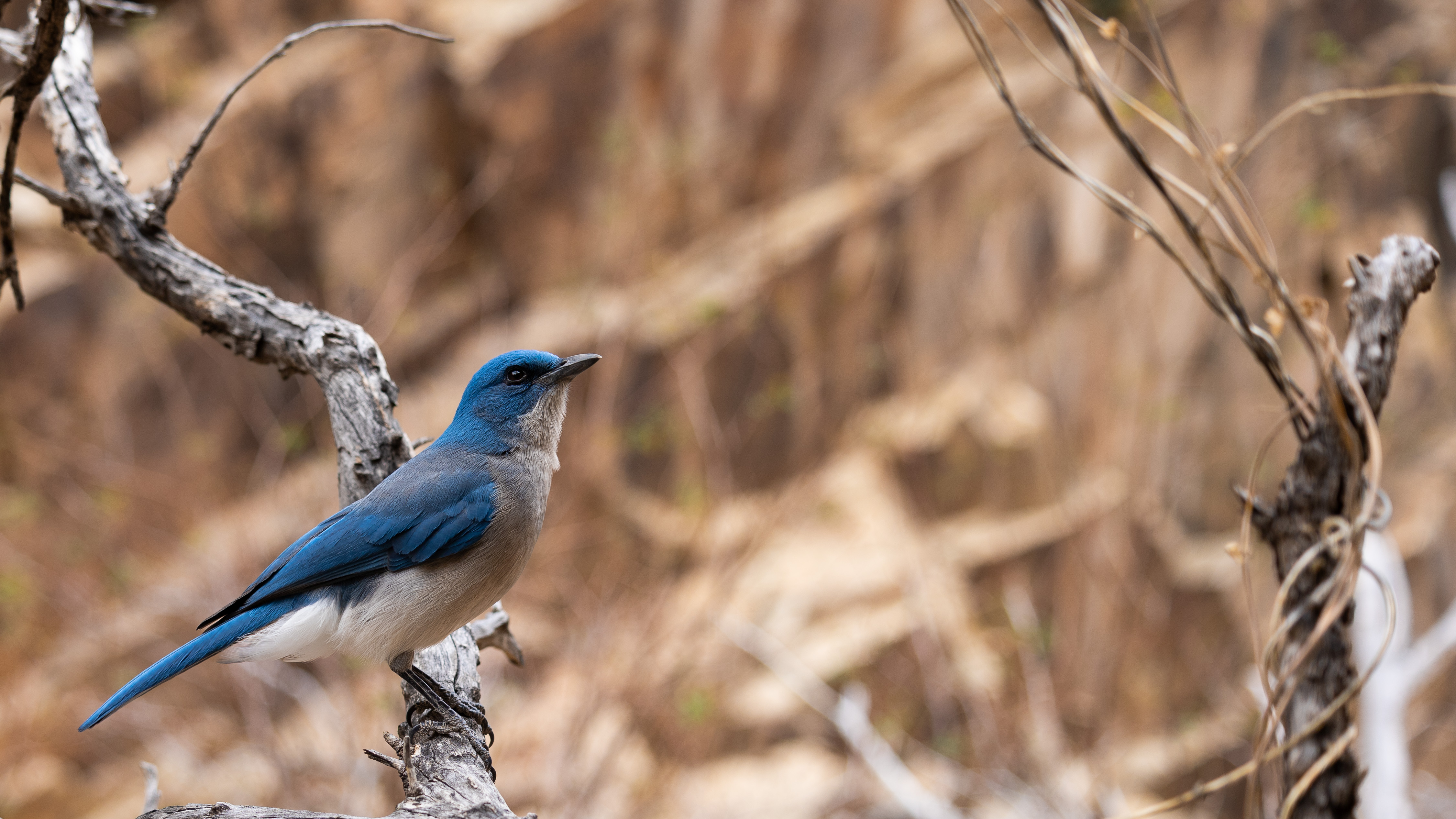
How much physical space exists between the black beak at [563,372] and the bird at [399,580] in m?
0.17

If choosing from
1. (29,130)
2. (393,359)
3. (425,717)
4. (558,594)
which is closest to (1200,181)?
(558,594)

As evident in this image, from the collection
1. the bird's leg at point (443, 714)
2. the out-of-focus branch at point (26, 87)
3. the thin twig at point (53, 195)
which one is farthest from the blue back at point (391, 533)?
the thin twig at point (53, 195)

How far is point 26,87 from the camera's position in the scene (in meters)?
1.61

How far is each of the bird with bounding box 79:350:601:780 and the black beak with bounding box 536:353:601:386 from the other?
166 millimetres

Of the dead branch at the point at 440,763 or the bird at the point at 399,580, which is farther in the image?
the bird at the point at 399,580

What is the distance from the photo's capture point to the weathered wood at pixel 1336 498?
1315mm

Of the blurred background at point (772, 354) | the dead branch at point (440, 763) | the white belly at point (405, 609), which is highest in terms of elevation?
the blurred background at point (772, 354)

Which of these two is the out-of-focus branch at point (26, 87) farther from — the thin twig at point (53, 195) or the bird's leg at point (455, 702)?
the bird's leg at point (455, 702)

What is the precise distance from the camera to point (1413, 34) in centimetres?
604

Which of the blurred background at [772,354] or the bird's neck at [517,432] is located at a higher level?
the blurred background at [772,354]

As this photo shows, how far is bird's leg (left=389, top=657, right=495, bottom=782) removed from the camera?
183 centimetres

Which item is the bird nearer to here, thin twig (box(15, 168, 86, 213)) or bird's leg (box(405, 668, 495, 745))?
bird's leg (box(405, 668, 495, 745))

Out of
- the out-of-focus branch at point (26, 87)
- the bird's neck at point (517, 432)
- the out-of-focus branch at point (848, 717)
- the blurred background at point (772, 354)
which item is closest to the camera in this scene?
the out-of-focus branch at point (26, 87)

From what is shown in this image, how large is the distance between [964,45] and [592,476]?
3.99 meters
